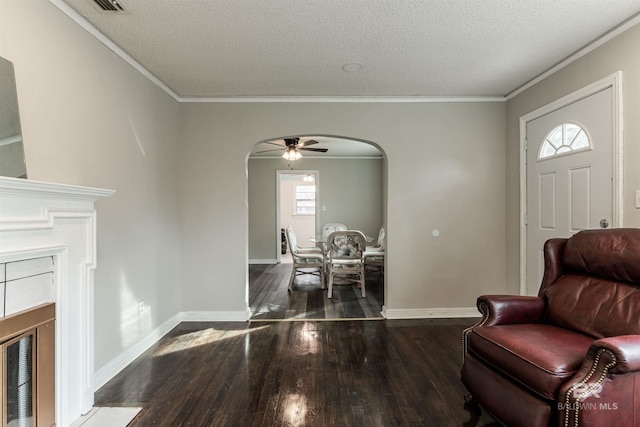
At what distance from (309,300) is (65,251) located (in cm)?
301

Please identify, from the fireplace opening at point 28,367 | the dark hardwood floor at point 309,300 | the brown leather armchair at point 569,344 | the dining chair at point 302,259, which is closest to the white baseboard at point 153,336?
the dark hardwood floor at point 309,300

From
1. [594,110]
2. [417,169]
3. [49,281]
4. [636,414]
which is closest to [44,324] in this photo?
[49,281]

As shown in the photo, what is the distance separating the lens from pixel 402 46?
2406 millimetres

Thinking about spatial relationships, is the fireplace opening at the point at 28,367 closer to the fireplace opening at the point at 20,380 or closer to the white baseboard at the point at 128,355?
the fireplace opening at the point at 20,380

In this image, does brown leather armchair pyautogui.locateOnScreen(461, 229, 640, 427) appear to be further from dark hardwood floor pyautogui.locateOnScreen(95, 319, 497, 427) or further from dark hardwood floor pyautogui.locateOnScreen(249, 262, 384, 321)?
dark hardwood floor pyautogui.locateOnScreen(249, 262, 384, 321)

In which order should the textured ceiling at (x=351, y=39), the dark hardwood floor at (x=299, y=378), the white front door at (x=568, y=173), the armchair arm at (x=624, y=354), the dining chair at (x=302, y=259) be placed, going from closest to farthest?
the armchair arm at (x=624, y=354), the dark hardwood floor at (x=299, y=378), the textured ceiling at (x=351, y=39), the white front door at (x=568, y=173), the dining chair at (x=302, y=259)

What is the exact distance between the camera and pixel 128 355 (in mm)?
2510

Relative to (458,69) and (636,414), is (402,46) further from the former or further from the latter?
(636,414)

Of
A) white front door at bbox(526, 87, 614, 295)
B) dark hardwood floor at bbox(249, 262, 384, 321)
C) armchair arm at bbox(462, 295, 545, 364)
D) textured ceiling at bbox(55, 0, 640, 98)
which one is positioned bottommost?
dark hardwood floor at bbox(249, 262, 384, 321)

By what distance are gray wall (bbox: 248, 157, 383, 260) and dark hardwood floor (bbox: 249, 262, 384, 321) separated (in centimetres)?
162

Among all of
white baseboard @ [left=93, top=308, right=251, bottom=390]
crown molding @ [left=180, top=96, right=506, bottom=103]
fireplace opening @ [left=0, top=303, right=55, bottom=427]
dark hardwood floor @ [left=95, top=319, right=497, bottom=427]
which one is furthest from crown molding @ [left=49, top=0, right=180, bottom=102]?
dark hardwood floor @ [left=95, top=319, right=497, bottom=427]

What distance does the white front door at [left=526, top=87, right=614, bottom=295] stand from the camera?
2.32m

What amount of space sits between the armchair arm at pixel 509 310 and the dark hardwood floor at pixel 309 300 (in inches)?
69.7

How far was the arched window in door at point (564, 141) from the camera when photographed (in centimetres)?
252
